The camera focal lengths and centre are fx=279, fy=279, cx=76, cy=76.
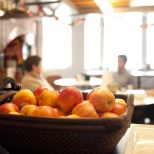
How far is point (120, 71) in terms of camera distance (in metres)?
5.04

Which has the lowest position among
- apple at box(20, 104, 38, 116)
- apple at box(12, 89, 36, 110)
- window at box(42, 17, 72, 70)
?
apple at box(20, 104, 38, 116)

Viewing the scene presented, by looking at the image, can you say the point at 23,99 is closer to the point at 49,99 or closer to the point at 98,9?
the point at 49,99

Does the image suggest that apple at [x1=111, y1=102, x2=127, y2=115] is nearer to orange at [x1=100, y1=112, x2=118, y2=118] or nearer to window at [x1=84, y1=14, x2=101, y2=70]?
orange at [x1=100, y1=112, x2=118, y2=118]

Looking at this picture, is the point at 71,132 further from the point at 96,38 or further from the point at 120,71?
the point at 96,38

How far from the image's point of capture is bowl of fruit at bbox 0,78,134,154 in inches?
30.1

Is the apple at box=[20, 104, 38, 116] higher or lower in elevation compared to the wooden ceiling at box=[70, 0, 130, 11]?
lower

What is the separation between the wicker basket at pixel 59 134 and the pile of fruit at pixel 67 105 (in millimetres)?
79

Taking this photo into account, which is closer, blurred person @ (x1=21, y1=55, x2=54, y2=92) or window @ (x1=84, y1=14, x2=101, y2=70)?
blurred person @ (x1=21, y1=55, x2=54, y2=92)

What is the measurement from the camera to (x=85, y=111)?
0.88m

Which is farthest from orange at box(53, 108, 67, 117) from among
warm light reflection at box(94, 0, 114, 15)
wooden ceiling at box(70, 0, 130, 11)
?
wooden ceiling at box(70, 0, 130, 11)

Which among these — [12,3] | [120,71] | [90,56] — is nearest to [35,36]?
[90,56]

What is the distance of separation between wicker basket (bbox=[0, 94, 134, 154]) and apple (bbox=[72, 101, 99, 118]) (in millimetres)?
94

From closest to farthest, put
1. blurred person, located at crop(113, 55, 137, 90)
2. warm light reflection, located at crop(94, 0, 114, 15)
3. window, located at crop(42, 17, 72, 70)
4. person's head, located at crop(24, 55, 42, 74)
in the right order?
warm light reflection, located at crop(94, 0, 114, 15)
person's head, located at crop(24, 55, 42, 74)
blurred person, located at crop(113, 55, 137, 90)
window, located at crop(42, 17, 72, 70)

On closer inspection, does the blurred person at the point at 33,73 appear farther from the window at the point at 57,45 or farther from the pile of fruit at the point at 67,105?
the window at the point at 57,45
